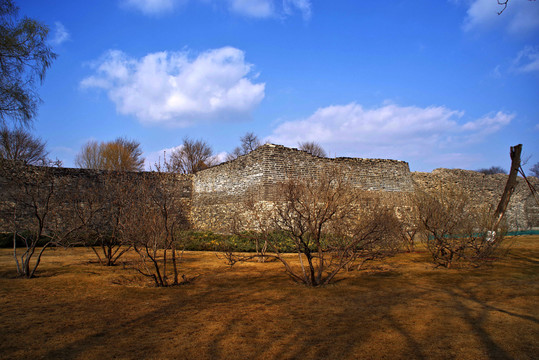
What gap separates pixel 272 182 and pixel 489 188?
15.7 m

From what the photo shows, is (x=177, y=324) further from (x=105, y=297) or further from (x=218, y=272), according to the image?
(x=218, y=272)

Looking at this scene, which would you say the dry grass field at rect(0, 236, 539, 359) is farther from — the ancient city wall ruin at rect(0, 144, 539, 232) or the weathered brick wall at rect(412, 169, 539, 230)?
the weathered brick wall at rect(412, 169, 539, 230)

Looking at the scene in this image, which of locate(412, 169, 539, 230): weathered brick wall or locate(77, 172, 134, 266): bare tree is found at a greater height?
locate(412, 169, 539, 230): weathered brick wall

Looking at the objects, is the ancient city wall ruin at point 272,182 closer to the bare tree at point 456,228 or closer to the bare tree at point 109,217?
the bare tree at point 109,217

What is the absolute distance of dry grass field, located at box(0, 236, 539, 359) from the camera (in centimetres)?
345

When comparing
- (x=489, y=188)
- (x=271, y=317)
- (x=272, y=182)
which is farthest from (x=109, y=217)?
(x=489, y=188)

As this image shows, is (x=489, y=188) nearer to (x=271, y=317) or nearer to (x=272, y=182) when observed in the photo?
(x=272, y=182)

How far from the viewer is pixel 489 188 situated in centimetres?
2145

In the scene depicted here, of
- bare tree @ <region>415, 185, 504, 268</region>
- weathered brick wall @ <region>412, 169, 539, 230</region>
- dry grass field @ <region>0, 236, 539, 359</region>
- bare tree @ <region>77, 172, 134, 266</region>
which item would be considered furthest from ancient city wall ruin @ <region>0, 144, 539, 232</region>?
dry grass field @ <region>0, 236, 539, 359</region>

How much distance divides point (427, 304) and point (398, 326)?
1.28 m

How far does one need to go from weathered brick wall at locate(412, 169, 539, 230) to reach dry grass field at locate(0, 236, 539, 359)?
42.5 feet

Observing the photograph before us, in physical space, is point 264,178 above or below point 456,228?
above

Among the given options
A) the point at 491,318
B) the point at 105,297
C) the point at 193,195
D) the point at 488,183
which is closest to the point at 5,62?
the point at 105,297

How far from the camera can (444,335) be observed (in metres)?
3.79
